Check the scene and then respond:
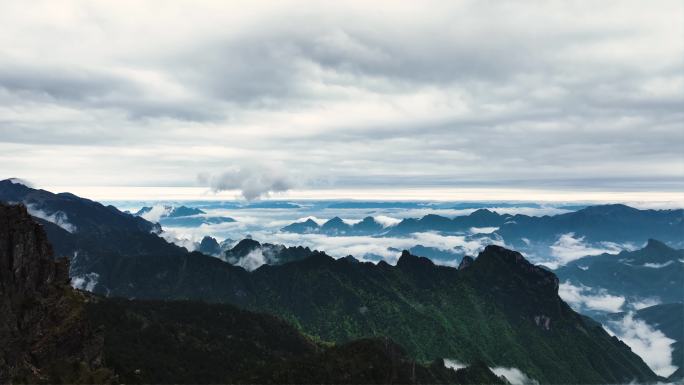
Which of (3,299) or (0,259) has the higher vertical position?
(0,259)

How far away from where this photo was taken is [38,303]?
198 m

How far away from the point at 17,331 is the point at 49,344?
12.9 m

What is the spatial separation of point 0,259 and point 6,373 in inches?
1839

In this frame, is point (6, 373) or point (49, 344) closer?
point (6, 373)

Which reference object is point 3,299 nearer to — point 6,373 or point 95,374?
point 6,373

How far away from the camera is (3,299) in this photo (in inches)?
7461

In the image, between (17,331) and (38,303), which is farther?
(38,303)

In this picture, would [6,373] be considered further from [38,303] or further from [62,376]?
[38,303]

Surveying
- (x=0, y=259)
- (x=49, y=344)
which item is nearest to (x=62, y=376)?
(x=49, y=344)

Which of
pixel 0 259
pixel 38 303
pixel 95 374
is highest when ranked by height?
pixel 0 259

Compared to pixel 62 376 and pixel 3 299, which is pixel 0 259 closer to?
pixel 3 299

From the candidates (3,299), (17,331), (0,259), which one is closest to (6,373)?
(17,331)

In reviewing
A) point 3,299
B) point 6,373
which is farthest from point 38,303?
point 6,373

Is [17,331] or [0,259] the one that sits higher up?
[0,259]
